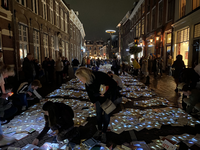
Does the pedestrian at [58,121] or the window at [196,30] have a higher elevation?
the window at [196,30]

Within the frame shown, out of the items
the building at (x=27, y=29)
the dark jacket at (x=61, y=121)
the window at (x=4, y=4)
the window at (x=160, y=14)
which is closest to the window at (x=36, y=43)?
the building at (x=27, y=29)

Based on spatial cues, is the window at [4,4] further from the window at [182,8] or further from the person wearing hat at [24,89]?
the window at [182,8]

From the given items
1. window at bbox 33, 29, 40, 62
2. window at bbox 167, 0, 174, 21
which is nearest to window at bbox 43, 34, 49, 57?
window at bbox 33, 29, 40, 62

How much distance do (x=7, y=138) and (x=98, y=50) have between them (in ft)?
455

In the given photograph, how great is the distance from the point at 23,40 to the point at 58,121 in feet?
39.3

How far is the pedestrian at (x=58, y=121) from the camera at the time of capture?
277 centimetres

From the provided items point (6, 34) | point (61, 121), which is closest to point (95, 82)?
point (61, 121)

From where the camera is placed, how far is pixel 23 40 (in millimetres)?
12828

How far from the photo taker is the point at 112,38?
90.0 m

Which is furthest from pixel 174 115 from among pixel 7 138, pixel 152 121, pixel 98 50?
pixel 98 50

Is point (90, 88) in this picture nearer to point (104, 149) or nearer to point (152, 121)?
point (104, 149)

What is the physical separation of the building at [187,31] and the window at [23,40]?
13.1 m

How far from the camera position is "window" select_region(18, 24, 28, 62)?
489 inches

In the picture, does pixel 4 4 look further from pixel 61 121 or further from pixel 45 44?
pixel 61 121
